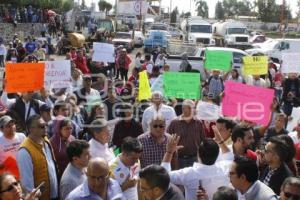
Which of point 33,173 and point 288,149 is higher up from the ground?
point 288,149

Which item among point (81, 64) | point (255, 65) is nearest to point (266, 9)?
point (81, 64)

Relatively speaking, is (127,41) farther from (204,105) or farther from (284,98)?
(204,105)

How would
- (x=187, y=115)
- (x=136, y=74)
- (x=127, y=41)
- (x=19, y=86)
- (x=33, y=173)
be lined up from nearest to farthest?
(x=33, y=173) → (x=187, y=115) → (x=19, y=86) → (x=136, y=74) → (x=127, y=41)

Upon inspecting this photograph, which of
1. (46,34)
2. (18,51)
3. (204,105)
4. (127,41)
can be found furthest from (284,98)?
(46,34)

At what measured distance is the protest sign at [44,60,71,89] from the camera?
9539 mm

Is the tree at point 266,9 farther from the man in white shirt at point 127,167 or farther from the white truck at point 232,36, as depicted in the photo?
the man in white shirt at point 127,167

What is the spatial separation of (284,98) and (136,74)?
12.6 ft

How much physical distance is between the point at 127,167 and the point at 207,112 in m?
2.93

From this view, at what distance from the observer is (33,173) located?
5293mm

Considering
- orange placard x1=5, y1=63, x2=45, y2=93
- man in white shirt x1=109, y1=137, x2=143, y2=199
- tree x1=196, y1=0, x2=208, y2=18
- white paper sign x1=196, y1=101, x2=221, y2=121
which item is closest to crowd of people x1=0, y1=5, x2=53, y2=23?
orange placard x1=5, y1=63, x2=45, y2=93

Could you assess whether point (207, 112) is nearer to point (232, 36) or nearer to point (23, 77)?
point (23, 77)

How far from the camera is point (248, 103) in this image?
300 inches

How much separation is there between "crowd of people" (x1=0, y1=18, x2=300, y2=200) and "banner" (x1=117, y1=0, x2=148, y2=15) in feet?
108

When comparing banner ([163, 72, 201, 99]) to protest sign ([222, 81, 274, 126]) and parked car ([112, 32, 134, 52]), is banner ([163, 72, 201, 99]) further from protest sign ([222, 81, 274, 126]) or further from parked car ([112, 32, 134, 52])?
parked car ([112, 32, 134, 52])
